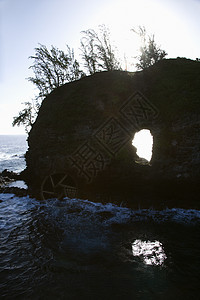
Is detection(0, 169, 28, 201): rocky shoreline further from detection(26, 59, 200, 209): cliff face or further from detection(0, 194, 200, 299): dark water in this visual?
detection(0, 194, 200, 299): dark water

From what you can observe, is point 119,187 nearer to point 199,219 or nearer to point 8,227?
point 199,219

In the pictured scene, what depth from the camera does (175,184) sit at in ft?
38.9

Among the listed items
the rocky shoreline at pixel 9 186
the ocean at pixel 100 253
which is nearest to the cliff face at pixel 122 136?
the rocky shoreline at pixel 9 186

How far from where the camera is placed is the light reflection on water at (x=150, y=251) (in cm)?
652

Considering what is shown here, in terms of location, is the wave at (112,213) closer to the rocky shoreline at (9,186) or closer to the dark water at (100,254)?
the dark water at (100,254)

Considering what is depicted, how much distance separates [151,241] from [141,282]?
239cm

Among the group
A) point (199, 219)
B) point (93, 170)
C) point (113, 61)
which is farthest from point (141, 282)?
point (113, 61)

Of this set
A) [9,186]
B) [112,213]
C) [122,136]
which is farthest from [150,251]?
[9,186]

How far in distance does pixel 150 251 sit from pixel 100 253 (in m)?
2.16

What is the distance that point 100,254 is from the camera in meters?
6.97

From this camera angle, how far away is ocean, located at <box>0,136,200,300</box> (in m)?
5.35

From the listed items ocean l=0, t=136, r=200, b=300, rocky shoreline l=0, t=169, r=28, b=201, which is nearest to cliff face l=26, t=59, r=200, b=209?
rocky shoreline l=0, t=169, r=28, b=201

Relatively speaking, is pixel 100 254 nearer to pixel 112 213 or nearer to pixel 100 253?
pixel 100 253

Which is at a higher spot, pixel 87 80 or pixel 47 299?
pixel 87 80
